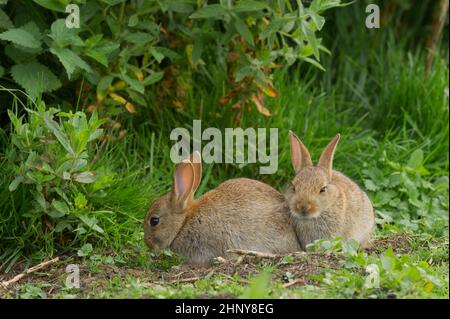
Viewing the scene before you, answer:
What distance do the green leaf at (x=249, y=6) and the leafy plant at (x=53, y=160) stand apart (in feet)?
4.07

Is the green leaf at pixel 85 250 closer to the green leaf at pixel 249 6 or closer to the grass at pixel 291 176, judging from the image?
the grass at pixel 291 176

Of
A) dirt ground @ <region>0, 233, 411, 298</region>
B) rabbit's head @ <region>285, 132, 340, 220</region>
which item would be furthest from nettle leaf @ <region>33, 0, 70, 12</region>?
rabbit's head @ <region>285, 132, 340, 220</region>

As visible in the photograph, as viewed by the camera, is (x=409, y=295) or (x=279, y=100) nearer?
(x=409, y=295)

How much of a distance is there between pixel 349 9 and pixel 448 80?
1296mm

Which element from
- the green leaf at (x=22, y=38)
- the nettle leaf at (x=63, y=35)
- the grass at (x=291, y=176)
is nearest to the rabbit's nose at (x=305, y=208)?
the grass at (x=291, y=176)

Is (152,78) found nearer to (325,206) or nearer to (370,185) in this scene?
(325,206)

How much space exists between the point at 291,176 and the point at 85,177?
6.62ft

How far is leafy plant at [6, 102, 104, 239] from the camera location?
5.11 meters

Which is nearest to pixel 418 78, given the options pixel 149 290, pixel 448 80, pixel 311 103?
pixel 448 80

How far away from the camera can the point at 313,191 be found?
5422 mm

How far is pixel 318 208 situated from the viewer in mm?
5402

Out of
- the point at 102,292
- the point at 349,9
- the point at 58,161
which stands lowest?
the point at 102,292

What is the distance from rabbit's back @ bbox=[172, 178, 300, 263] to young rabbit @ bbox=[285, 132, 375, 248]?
0.09 meters
